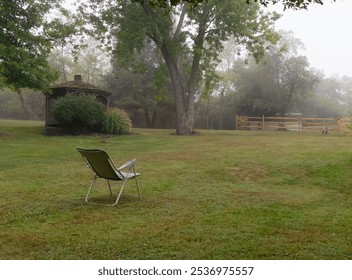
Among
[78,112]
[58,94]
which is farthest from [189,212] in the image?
[58,94]

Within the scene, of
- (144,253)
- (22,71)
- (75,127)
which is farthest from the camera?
(75,127)

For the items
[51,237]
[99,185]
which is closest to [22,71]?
[99,185]

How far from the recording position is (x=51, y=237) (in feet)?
15.9

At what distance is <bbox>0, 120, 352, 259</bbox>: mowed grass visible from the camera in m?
4.44

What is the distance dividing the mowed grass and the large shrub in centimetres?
1151

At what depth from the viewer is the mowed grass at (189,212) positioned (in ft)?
14.6

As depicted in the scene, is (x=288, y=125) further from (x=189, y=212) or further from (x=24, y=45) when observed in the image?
(x=189, y=212)

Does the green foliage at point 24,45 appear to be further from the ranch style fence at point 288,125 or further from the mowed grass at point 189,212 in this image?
the ranch style fence at point 288,125

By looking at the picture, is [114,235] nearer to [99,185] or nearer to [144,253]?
[144,253]

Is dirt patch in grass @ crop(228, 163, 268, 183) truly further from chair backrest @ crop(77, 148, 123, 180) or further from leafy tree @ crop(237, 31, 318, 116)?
leafy tree @ crop(237, 31, 318, 116)

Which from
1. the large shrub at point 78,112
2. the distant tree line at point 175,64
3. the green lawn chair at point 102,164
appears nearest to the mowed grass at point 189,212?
the green lawn chair at point 102,164

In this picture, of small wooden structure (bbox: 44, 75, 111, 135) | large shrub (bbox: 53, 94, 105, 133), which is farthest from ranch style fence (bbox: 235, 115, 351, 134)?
large shrub (bbox: 53, 94, 105, 133)

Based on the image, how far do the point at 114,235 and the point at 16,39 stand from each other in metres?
20.0

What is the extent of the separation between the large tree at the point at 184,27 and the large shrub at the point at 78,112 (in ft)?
15.9
